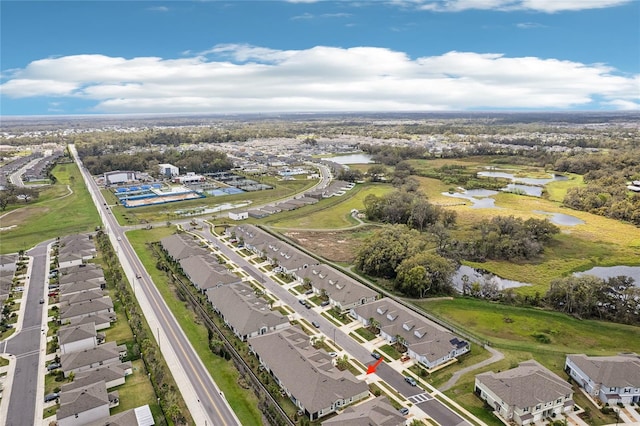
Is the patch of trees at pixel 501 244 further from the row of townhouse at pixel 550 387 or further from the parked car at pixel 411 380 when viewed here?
the parked car at pixel 411 380

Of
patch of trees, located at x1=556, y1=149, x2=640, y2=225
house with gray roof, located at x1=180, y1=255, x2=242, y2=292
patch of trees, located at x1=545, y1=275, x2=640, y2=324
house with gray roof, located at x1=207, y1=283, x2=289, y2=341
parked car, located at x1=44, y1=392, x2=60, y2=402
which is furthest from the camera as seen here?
patch of trees, located at x1=556, y1=149, x2=640, y2=225

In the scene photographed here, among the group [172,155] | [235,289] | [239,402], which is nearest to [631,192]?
[235,289]

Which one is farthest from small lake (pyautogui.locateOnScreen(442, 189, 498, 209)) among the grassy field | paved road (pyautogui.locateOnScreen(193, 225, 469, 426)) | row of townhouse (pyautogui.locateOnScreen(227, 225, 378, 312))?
paved road (pyautogui.locateOnScreen(193, 225, 469, 426))

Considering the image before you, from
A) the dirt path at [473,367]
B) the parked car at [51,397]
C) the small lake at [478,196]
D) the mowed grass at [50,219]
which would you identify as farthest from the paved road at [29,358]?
the small lake at [478,196]

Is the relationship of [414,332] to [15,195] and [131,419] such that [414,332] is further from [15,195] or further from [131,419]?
[15,195]

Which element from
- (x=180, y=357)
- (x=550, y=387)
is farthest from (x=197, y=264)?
(x=550, y=387)

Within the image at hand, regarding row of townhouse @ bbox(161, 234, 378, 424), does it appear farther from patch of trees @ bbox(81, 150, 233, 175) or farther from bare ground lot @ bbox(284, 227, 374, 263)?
patch of trees @ bbox(81, 150, 233, 175)
